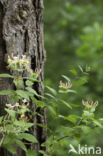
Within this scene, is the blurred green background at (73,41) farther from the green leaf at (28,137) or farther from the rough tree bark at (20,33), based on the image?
the green leaf at (28,137)

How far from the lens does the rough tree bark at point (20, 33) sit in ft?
6.95

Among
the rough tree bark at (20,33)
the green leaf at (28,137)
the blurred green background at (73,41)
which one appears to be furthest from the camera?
the blurred green background at (73,41)

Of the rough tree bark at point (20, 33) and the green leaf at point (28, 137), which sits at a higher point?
the rough tree bark at point (20, 33)

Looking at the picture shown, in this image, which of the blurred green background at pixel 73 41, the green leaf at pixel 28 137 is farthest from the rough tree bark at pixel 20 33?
the blurred green background at pixel 73 41

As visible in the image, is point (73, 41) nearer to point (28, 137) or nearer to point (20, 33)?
point (20, 33)

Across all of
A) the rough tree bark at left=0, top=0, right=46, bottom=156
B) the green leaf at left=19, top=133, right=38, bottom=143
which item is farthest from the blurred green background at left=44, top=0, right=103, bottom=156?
the green leaf at left=19, top=133, right=38, bottom=143

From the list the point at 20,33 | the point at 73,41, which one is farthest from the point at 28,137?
the point at 73,41

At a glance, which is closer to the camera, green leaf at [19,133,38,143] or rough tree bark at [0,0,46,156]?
green leaf at [19,133,38,143]

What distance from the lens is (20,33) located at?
2.17 metres

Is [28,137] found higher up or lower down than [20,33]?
lower down

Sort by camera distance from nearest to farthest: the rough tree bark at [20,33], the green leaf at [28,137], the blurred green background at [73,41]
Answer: the green leaf at [28,137]
the rough tree bark at [20,33]
the blurred green background at [73,41]

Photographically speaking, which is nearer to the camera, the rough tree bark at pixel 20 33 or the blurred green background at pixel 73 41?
the rough tree bark at pixel 20 33

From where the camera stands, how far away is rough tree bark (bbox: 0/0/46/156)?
2.12 m

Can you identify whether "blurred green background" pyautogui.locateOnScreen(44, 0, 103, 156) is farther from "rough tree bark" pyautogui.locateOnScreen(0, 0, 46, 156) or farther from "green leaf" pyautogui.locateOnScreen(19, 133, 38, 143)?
"green leaf" pyautogui.locateOnScreen(19, 133, 38, 143)
